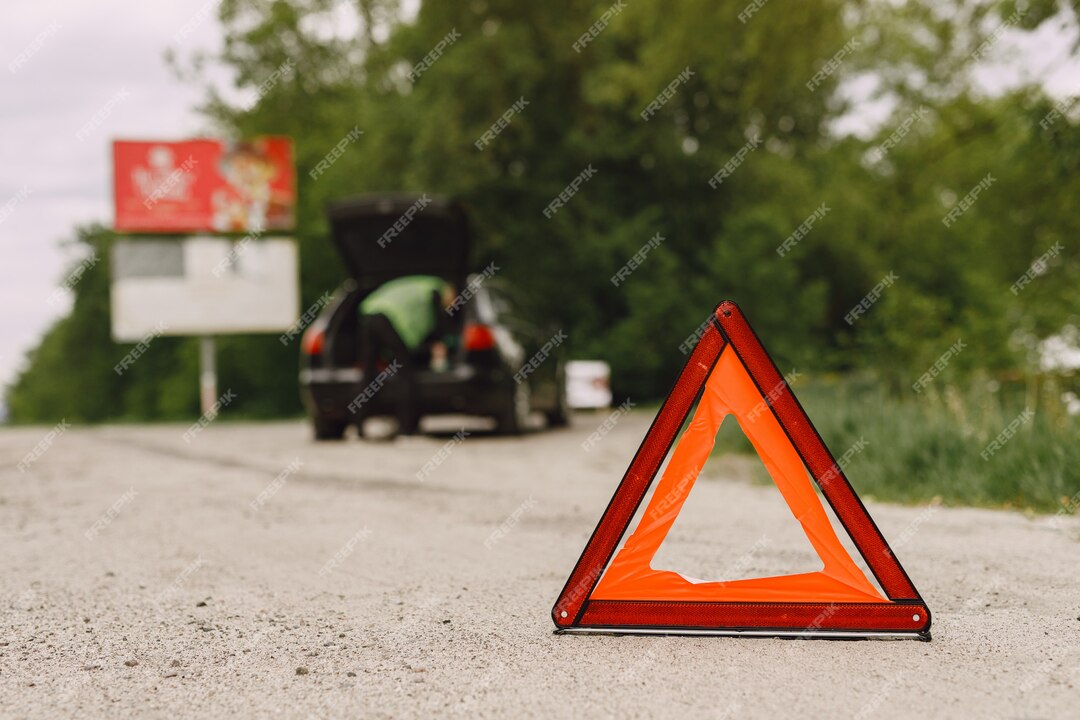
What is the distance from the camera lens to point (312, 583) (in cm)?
469

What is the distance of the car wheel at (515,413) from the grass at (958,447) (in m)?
2.75

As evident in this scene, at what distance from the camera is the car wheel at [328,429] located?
42.2 feet

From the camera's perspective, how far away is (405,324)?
1188 centimetres

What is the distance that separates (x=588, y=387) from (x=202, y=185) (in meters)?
10.3

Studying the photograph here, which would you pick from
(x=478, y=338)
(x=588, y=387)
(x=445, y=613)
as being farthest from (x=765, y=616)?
(x=588, y=387)

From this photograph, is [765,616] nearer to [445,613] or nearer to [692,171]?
[445,613]

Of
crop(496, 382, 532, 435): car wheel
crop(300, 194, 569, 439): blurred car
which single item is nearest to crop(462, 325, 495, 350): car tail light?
crop(300, 194, 569, 439): blurred car

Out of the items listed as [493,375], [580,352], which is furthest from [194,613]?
[580,352]

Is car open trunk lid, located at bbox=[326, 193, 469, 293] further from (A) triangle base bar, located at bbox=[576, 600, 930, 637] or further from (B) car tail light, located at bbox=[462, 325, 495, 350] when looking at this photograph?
(A) triangle base bar, located at bbox=[576, 600, 930, 637]

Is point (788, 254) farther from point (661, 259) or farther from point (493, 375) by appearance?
point (493, 375)

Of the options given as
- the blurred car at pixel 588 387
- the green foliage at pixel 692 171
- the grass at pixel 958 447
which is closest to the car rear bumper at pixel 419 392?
the green foliage at pixel 692 171

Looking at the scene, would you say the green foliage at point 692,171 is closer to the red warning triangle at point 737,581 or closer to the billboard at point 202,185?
the billboard at point 202,185

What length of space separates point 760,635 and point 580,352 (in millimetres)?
19230

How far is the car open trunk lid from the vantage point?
12094 millimetres
